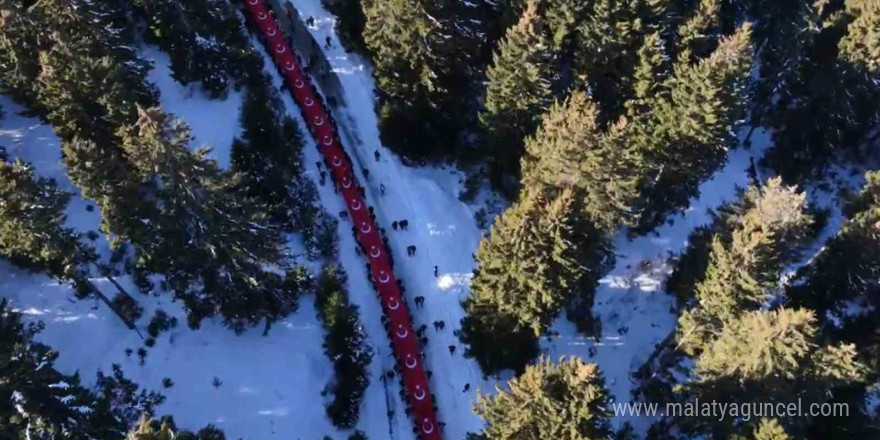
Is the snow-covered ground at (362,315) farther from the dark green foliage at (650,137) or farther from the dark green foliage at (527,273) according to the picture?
the dark green foliage at (650,137)

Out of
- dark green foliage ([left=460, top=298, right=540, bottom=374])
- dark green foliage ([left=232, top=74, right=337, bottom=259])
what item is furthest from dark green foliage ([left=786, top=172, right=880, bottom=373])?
dark green foliage ([left=232, top=74, right=337, bottom=259])

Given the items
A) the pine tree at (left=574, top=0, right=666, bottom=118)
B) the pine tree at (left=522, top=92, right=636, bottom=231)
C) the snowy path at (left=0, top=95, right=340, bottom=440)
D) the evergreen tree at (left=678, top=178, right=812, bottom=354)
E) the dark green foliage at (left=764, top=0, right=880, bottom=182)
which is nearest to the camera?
the evergreen tree at (left=678, top=178, right=812, bottom=354)

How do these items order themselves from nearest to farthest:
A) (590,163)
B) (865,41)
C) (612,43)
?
(590,163) → (612,43) → (865,41)

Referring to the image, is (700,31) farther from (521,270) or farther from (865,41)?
(521,270)

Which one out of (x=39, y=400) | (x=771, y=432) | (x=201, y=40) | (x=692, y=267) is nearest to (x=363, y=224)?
(x=201, y=40)

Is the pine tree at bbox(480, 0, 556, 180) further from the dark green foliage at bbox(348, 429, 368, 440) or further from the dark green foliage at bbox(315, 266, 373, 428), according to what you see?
the dark green foliage at bbox(348, 429, 368, 440)

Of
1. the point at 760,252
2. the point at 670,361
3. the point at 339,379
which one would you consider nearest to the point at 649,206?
the point at 670,361
